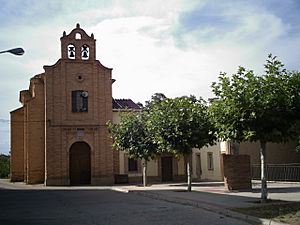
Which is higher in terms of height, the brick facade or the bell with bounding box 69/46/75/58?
the bell with bounding box 69/46/75/58

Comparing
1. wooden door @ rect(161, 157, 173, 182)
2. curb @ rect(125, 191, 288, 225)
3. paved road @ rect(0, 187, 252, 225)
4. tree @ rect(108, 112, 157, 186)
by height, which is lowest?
paved road @ rect(0, 187, 252, 225)

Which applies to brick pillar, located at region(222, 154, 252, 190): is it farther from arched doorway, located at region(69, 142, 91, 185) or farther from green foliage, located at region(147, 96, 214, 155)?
arched doorway, located at region(69, 142, 91, 185)

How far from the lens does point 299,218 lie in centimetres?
1261

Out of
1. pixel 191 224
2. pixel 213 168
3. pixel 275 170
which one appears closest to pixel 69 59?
pixel 213 168

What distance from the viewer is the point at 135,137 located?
33094 millimetres

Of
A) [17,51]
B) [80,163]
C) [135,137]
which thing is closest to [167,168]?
Result: [80,163]

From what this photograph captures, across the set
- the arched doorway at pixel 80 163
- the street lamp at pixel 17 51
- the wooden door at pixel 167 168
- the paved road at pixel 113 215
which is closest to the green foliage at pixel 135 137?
the arched doorway at pixel 80 163

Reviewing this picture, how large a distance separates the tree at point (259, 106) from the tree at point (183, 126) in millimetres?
7204

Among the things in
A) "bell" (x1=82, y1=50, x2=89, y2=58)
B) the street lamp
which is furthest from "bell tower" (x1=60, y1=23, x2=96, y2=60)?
the street lamp

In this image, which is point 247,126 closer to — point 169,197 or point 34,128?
point 169,197

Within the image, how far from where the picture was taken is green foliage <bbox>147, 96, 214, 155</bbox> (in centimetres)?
2445

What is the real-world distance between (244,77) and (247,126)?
176 centimetres

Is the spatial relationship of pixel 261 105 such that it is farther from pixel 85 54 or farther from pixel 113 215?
pixel 85 54

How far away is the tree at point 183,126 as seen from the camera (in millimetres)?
24453
